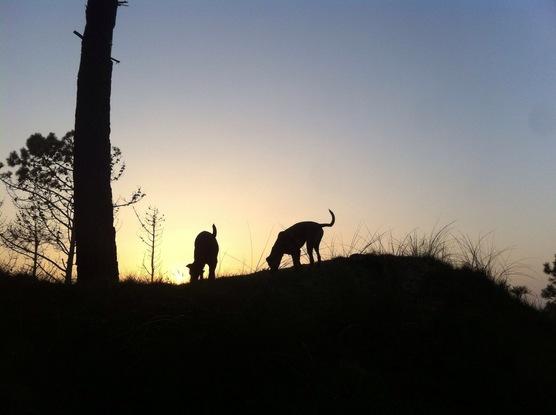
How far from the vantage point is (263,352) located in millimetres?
3666

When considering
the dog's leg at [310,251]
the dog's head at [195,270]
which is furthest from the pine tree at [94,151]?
the dog's leg at [310,251]

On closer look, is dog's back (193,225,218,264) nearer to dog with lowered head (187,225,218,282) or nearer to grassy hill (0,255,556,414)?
dog with lowered head (187,225,218,282)

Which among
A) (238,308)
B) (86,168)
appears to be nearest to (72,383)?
(238,308)

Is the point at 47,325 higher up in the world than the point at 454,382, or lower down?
higher up

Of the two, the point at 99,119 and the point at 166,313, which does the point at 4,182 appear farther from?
the point at 166,313

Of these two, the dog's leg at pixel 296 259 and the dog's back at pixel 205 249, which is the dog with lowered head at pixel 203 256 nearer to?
the dog's back at pixel 205 249

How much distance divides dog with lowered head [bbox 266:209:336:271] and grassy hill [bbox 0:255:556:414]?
4.20 meters

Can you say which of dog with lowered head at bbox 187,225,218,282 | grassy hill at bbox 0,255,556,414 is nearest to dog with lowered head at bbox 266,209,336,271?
dog with lowered head at bbox 187,225,218,282

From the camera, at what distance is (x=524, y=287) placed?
6.82 m

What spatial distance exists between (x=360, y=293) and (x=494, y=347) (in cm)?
131

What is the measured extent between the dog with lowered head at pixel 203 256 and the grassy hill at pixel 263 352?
4.86 m

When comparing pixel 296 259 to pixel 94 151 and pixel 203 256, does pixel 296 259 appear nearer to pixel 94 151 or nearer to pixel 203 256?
pixel 203 256

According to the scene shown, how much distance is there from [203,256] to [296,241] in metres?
2.12

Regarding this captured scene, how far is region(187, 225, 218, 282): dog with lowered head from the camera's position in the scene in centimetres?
1027
